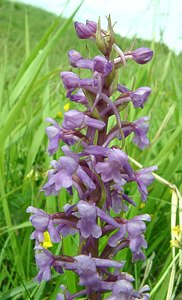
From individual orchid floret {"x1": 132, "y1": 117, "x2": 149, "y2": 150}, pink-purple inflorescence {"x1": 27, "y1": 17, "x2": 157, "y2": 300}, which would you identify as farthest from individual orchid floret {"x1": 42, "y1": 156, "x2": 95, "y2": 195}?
individual orchid floret {"x1": 132, "y1": 117, "x2": 149, "y2": 150}

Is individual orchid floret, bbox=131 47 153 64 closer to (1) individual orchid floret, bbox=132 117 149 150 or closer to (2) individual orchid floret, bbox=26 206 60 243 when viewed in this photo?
(1) individual orchid floret, bbox=132 117 149 150

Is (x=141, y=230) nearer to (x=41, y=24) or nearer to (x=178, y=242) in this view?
(x=178, y=242)

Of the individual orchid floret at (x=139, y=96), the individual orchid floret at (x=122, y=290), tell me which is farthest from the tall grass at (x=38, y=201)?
the individual orchid floret at (x=139, y=96)

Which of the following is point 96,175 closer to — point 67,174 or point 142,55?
point 67,174

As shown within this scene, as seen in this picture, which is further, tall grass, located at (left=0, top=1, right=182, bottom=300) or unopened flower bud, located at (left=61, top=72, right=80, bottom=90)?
tall grass, located at (left=0, top=1, right=182, bottom=300)

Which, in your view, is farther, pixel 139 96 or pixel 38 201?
pixel 38 201

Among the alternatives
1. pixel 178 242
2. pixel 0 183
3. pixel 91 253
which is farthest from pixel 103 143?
pixel 0 183

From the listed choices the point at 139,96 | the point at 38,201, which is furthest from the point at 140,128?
the point at 38,201
